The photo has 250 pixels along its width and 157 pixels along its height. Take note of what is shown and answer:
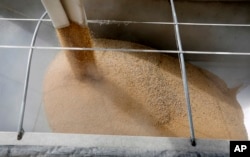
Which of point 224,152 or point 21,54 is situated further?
point 21,54

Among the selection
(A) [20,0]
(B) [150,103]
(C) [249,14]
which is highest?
(A) [20,0]

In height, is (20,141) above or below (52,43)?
below

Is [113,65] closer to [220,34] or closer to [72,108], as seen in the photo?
[72,108]

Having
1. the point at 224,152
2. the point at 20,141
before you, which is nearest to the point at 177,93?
the point at 224,152

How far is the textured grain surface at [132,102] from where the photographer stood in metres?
2.27

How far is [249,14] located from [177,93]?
129 centimetres

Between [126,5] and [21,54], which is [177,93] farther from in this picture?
[21,54]

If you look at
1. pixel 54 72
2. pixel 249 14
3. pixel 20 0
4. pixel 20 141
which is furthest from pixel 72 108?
pixel 249 14

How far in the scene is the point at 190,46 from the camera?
10.7 ft

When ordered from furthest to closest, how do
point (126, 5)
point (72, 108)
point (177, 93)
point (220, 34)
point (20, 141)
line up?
point (220, 34)
point (126, 5)
point (177, 93)
point (72, 108)
point (20, 141)

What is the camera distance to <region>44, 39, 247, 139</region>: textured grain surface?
227 centimetres

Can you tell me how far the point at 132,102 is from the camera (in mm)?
2377

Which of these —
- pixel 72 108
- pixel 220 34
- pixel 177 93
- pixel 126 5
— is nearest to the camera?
pixel 72 108

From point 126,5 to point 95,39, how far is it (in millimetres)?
483
